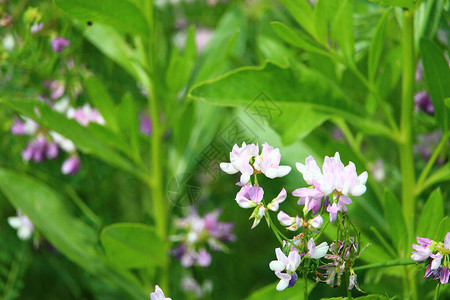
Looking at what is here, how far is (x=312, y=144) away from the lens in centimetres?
94

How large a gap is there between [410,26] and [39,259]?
3.06 ft

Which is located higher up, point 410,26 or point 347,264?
point 410,26

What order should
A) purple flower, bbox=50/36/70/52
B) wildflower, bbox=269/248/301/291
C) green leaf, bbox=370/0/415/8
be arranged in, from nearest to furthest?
wildflower, bbox=269/248/301/291 < green leaf, bbox=370/0/415/8 < purple flower, bbox=50/36/70/52

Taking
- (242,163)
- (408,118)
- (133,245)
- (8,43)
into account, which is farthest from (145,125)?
(242,163)

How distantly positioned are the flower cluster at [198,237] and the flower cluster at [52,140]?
0.26 meters

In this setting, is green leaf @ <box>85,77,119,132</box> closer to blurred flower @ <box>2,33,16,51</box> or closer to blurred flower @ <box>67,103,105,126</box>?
blurred flower @ <box>67,103,105,126</box>

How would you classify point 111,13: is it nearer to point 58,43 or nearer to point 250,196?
point 58,43

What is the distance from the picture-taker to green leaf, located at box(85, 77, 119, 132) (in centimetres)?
94

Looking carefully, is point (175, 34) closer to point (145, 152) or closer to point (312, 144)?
point (145, 152)

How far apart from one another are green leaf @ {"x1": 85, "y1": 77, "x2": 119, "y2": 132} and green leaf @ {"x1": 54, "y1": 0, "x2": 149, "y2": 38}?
5.0 inches

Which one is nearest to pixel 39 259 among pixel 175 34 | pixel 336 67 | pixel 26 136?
pixel 26 136

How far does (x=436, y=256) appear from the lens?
528mm

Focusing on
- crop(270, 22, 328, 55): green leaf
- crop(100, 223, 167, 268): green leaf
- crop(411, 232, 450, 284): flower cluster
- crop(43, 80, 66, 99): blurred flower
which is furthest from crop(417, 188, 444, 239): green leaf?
crop(43, 80, 66, 99): blurred flower

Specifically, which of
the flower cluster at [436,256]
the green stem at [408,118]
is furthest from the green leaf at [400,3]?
the flower cluster at [436,256]
